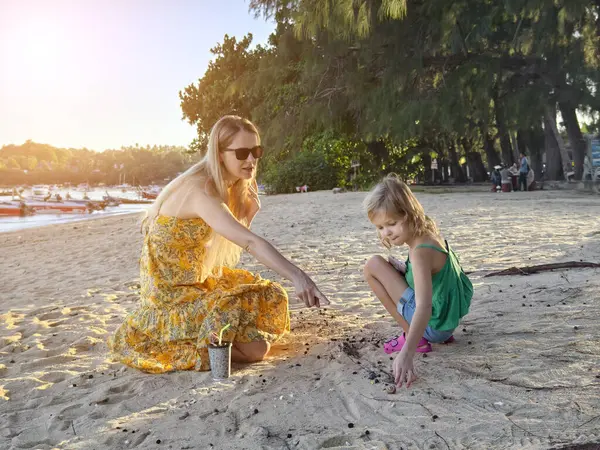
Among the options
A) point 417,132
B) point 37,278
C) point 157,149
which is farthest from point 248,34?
point 157,149

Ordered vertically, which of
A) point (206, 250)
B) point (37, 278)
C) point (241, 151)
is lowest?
point (37, 278)

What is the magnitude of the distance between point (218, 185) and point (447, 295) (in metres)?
1.35

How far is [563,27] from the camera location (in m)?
13.5

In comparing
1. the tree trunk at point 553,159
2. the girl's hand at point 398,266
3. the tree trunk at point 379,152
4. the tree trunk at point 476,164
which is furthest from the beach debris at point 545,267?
the tree trunk at point 476,164

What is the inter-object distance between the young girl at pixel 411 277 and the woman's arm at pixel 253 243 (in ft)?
1.43

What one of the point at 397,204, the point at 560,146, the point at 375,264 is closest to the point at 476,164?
the point at 560,146

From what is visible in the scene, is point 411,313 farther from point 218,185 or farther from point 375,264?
point 218,185

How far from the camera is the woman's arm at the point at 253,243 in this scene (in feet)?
9.41

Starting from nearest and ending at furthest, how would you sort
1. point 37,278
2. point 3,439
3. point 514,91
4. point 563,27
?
1. point 3,439
2. point 37,278
3. point 563,27
4. point 514,91

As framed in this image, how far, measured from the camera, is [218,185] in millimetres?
3404

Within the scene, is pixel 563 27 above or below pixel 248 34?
below

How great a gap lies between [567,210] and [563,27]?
4662mm

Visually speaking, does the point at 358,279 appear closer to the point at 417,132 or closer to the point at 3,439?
the point at 3,439

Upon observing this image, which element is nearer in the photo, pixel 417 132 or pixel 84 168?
pixel 417 132
